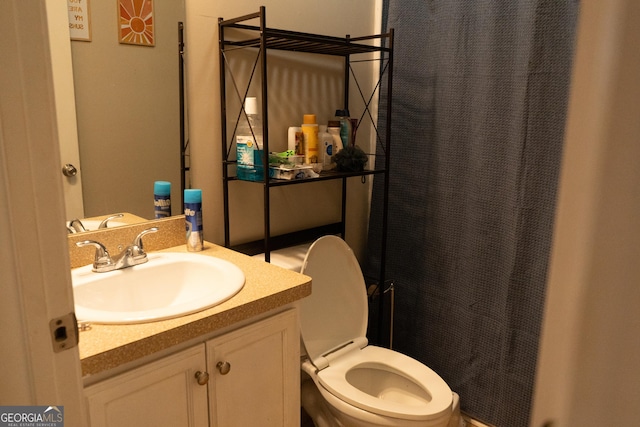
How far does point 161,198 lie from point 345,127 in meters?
0.73

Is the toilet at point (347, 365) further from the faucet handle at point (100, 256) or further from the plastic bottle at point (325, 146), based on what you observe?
the faucet handle at point (100, 256)

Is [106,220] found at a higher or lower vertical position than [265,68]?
lower

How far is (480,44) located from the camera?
1.70 m

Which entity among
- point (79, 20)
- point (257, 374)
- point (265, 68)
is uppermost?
point (79, 20)

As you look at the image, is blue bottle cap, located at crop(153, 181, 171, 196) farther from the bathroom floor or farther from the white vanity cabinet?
the bathroom floor

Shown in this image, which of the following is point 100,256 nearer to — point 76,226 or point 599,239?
point 76,226

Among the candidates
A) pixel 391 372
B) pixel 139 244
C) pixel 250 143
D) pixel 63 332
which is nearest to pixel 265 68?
pixel 250 143

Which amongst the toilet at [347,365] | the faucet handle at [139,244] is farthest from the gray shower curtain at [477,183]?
the faucet handle at [139,244]

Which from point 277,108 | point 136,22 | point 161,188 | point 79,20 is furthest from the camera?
point 277,108

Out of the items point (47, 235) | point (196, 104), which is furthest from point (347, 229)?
point (47, 235)

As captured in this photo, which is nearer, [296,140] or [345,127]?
[296,140]

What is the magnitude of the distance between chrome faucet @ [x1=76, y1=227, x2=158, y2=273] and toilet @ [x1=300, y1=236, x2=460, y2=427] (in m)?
0.49

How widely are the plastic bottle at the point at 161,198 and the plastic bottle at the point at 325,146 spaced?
55cm

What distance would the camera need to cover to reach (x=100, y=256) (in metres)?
1.31
